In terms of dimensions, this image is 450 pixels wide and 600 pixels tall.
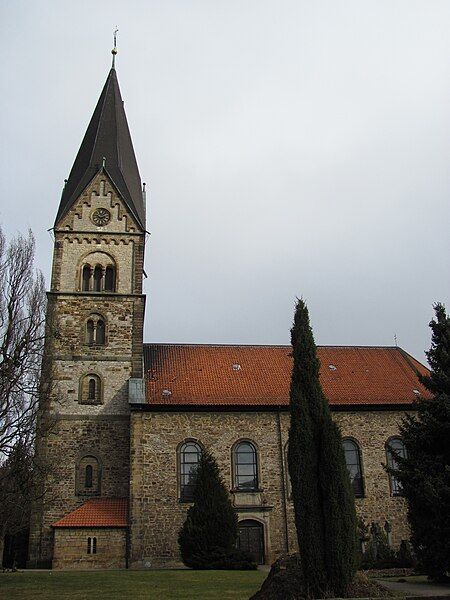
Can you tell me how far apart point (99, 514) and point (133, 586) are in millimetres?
9422

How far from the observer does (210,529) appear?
79.2 ft

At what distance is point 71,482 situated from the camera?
88.9ft

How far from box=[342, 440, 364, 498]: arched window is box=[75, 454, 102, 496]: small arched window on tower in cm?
1141

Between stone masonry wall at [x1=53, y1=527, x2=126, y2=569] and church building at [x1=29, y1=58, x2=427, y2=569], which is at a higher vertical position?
church building at [x1=29, y1=58, x2=427, y2=569]

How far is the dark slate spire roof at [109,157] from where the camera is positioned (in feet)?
106

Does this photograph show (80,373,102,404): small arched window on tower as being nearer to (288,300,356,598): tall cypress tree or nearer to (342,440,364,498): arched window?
(342,440,364,498): arched window

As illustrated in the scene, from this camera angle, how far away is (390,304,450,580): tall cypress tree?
58.9 ft

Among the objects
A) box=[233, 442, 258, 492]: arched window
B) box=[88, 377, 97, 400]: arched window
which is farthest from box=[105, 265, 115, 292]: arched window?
box=[233, 442, 258, 492]: arched window

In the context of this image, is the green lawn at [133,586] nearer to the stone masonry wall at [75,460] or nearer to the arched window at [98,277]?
the stone masonry wall at [75,460]

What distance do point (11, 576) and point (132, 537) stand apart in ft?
18.5

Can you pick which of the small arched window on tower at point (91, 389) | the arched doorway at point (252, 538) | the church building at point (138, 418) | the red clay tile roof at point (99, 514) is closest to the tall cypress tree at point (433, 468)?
the church building at point (138, 418)

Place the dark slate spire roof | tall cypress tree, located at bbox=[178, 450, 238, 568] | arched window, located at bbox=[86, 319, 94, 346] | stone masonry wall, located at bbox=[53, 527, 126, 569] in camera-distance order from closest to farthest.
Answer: tall cypress tree, located at bbox=[178, 450, 238, 568]
stone masonry wall, located at bbox=[53, 527, 126, 569]
arched window, located at bbox=[86, 319, 94, 346]
the dark slate spire roof

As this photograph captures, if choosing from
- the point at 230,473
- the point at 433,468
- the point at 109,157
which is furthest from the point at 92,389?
the point at 433,468

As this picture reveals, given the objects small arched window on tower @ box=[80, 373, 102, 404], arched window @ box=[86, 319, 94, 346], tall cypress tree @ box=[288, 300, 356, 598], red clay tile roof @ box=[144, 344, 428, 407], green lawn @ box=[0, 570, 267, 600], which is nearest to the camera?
tall cypress tree @ box=[288, 300, 356, 598]
